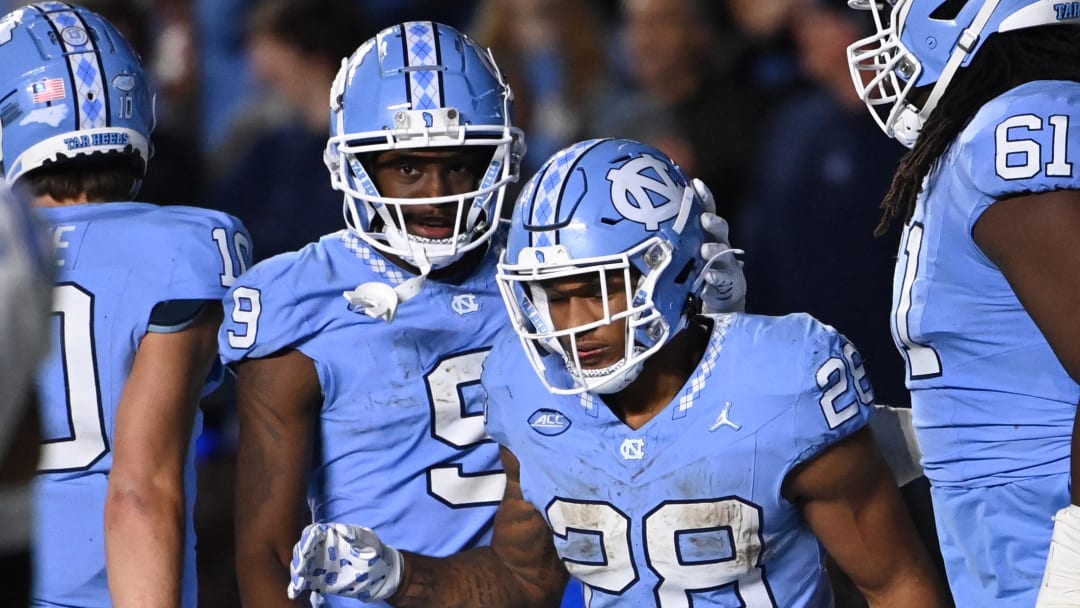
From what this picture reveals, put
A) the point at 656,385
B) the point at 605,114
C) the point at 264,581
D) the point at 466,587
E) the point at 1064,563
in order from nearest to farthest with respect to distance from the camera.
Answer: the point at 1064,563 < the point at 656,385 < the point at 466,587 < the point at 264,581 < the point at 605,114

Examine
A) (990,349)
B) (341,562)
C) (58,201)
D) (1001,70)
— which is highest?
(1001,70)

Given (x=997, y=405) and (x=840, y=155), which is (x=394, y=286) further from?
(x=840, y=155)

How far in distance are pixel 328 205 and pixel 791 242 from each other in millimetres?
1390

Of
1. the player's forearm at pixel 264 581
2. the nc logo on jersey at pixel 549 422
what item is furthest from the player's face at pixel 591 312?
the player's forearm at pixel 264 581

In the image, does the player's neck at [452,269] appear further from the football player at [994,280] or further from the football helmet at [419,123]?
the football player at [994,280]

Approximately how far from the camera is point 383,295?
2.68 m

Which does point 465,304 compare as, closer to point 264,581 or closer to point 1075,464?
point 264,581

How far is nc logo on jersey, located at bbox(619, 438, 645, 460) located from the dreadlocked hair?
57cm

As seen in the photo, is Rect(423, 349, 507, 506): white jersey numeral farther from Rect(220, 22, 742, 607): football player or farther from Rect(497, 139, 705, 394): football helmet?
Rect(497, 139, 705, 394): football helmet

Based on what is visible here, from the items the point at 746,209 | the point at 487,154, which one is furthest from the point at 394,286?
the point at 746,209

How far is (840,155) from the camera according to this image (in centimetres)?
429

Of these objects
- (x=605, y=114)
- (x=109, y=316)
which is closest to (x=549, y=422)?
(x=109, y=316)

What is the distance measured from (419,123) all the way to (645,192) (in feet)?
1.67

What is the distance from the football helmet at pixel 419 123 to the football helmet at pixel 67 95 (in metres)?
0.36
